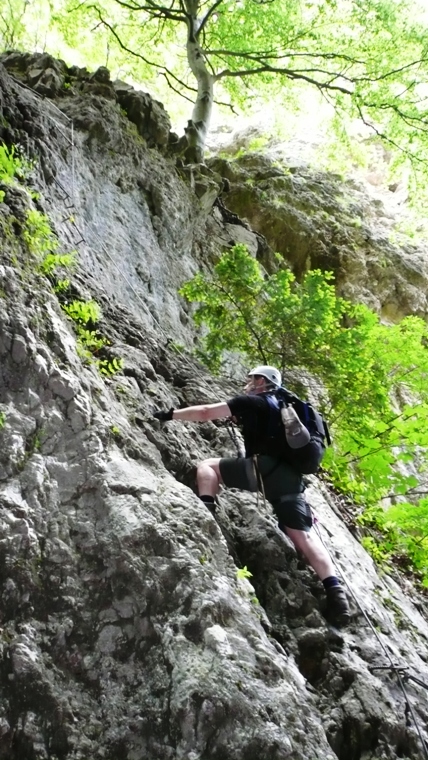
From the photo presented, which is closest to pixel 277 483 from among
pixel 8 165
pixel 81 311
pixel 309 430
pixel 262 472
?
pixel 262 472

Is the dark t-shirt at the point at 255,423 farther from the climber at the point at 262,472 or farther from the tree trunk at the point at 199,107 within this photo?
the tree trunk at the point at 199,107

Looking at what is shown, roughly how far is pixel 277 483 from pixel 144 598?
1671mm

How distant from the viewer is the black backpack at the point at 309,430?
4.40 metres

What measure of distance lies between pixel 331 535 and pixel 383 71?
13.1 meters

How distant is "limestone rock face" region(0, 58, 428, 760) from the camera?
266 centimetres

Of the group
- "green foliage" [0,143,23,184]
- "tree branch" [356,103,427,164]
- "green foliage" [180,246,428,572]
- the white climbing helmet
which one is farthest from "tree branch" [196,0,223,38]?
the white climbing helmet

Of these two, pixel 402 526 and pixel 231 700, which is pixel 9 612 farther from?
pixel 402 526

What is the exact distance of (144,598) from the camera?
309cm

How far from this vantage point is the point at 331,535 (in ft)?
17.4

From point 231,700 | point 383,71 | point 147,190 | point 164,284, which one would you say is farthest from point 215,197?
point 231,700

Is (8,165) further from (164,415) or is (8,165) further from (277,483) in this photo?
(277,483)

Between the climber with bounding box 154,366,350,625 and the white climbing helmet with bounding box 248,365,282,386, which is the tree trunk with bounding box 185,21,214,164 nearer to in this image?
the white climbing helmet with bounding box 248,365,282,386

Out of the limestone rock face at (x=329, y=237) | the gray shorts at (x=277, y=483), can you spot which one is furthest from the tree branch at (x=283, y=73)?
the gray shorts at (x=277, y=483)

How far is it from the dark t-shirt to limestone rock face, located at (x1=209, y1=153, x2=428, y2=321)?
9.79m
